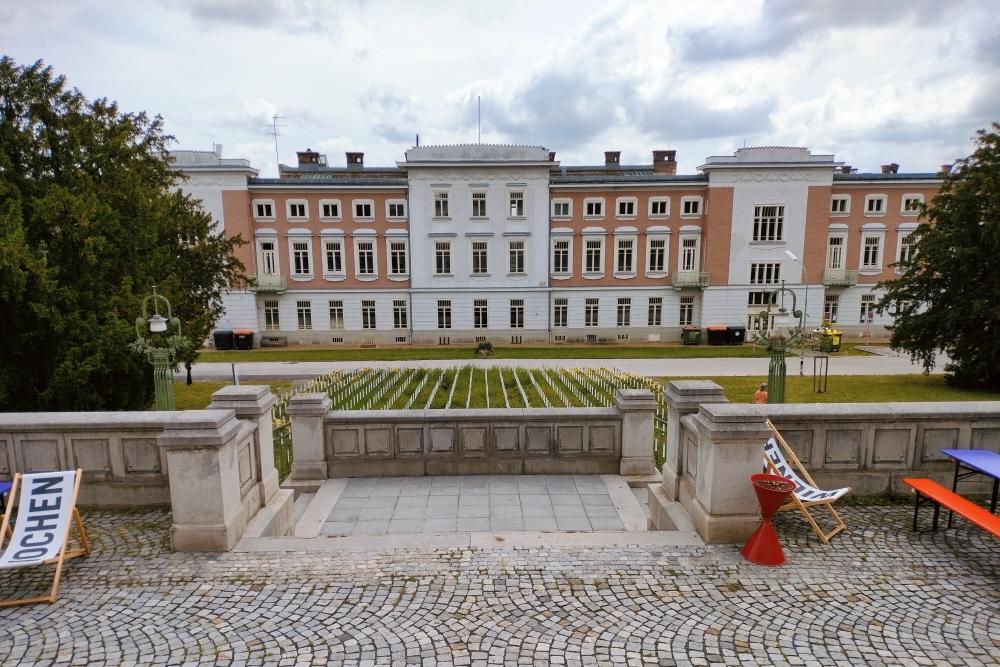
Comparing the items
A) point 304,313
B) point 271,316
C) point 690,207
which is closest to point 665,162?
point 690,207

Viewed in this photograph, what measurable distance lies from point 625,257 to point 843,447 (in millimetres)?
27536

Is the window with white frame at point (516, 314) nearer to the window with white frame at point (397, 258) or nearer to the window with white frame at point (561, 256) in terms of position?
the window with white frame at point (561, 256)

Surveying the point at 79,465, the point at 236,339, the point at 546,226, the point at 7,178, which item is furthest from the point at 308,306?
the point at 79,465

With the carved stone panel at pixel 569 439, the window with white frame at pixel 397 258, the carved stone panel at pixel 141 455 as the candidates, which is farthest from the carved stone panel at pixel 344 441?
the window with white frame at pixel 397 258

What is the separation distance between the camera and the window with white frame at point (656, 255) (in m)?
32.7

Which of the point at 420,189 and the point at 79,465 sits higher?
the point at 420,189

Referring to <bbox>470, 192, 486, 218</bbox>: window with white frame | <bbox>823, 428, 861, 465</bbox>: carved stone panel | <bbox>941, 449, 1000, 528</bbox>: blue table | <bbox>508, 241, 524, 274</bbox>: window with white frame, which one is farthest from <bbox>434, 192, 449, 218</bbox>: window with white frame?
<bbox>941, 449, 1000, 528</bbox>: blue table

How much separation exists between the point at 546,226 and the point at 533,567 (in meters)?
28.0

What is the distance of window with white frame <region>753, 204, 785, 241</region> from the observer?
104 feet

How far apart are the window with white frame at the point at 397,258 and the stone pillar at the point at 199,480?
2774 centimetres

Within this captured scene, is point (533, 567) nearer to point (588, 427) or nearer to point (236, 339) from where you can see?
point (588, 427)

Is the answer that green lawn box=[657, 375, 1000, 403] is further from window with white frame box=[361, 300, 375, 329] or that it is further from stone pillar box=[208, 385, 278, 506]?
window with white frame box=[361, 300, 375, 329]

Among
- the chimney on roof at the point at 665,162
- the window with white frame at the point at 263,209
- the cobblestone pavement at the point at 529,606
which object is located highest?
the chimney on roof at the point at 665,162

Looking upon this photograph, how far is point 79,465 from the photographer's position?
6.09 metres
